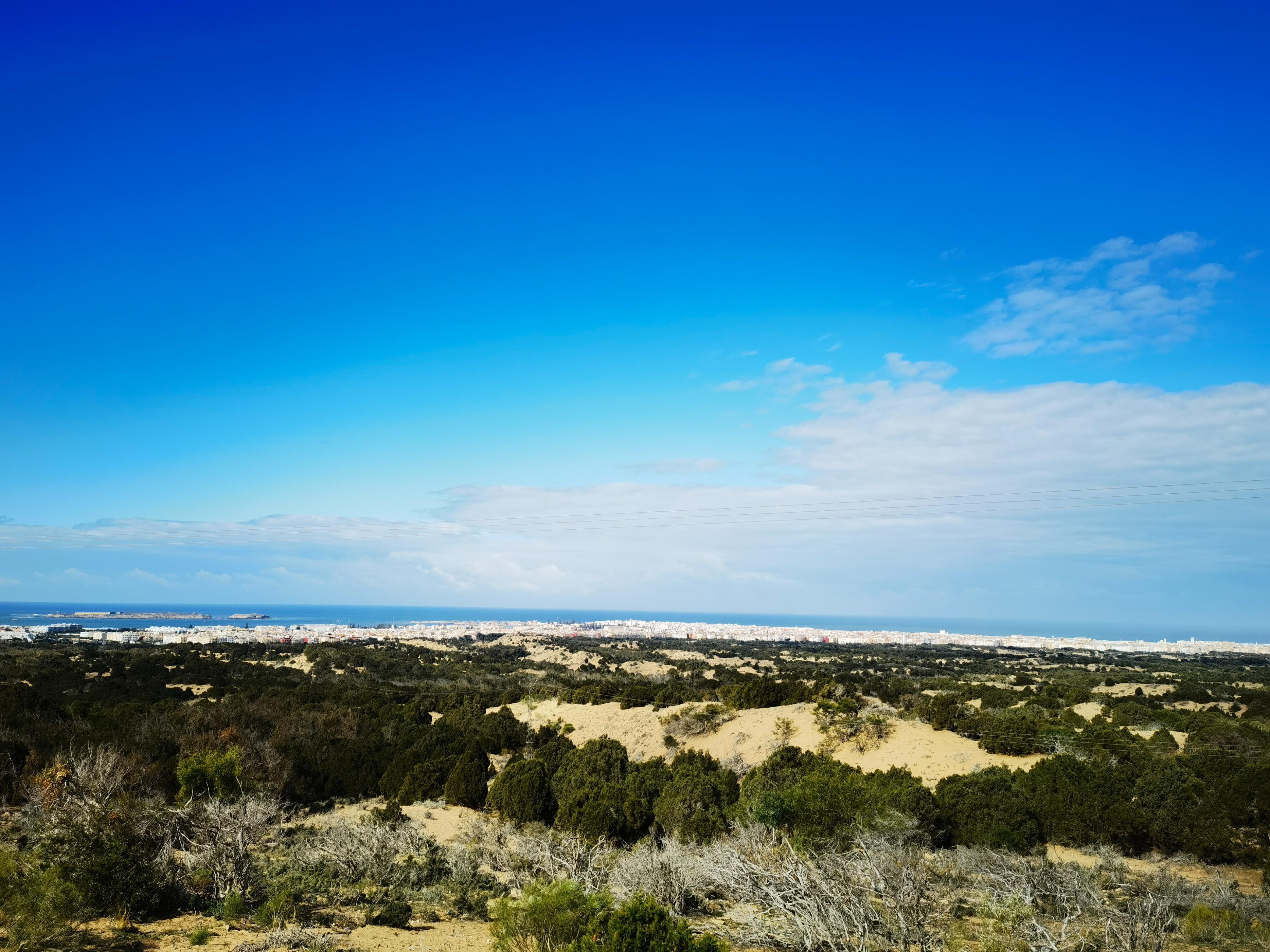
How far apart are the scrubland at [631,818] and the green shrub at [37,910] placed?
3 centimetres

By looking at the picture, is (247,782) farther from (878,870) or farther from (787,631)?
(787,631)

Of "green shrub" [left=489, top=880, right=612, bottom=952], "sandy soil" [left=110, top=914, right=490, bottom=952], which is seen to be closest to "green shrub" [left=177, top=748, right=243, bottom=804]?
"sandy soil" [left=110, top=914, right=490, bottom=952]

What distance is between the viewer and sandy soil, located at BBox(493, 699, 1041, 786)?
23.7 meters

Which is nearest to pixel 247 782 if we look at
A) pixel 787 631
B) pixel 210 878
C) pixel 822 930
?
pixel 210 878

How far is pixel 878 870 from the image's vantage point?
28.6ft

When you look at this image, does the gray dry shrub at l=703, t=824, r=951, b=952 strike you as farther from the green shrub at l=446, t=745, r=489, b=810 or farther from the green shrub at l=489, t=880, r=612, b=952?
the green shrub at l=446, t=745, r=489, b=810

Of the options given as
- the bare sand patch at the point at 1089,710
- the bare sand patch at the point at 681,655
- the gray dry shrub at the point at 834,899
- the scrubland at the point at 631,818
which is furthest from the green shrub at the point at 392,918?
the bare sand patch at the point at 681,655

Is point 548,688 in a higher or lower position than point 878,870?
lower

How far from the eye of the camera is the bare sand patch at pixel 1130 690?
4128 centimetres

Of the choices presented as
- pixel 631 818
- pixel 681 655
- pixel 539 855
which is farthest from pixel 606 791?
pixel 681 655

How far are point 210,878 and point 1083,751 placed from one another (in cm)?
2358

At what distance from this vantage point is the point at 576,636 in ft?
352

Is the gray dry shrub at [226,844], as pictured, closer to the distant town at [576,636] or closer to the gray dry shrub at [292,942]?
the gray dry shrub at [292,942]

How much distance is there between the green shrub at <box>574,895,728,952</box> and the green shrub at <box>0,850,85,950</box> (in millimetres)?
6420
